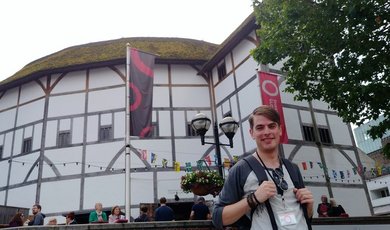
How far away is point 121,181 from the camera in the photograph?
18562 mm

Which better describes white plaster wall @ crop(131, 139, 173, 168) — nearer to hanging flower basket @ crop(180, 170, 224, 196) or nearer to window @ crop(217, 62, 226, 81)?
window @ crop(217, 62, 226, 81)

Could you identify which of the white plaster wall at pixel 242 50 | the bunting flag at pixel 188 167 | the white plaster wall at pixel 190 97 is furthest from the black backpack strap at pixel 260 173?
the white plaster wall at pixel 190 97

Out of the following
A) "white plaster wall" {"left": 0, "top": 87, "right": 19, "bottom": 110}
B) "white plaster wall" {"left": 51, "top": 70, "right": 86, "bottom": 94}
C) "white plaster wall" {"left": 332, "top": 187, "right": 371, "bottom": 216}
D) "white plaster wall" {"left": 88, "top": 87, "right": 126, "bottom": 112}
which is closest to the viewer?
"white plaster wall" {"left": 332, "top": 187, "right": 371, "bottom": 216}

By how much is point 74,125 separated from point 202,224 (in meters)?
14.4

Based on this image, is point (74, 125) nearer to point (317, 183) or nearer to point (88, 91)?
point (88, 91)

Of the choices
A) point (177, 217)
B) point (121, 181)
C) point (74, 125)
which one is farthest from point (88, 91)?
point (177, 217)

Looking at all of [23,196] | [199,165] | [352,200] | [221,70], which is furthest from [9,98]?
[352,200]

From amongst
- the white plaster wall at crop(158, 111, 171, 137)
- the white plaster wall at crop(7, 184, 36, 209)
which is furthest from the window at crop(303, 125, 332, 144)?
the white plaster wall at crop(7, 184, 36, 209)

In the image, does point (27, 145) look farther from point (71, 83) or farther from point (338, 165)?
point (338, 165)

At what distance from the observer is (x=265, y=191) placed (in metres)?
2.00

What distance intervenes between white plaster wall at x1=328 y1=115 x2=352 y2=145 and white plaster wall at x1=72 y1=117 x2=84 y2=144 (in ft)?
44.8

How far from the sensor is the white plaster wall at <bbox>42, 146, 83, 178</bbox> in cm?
1908

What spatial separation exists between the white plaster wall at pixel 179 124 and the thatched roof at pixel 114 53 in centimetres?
340

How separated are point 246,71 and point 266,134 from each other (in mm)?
16395
